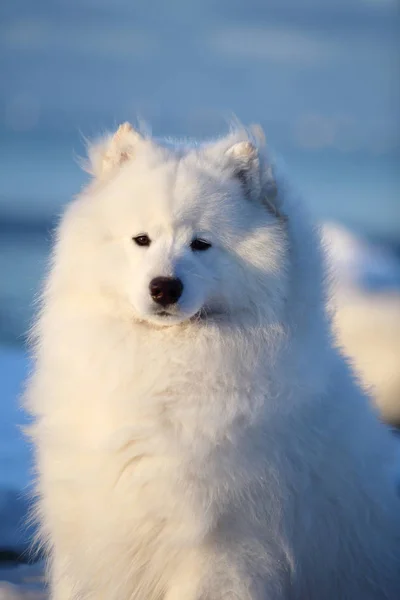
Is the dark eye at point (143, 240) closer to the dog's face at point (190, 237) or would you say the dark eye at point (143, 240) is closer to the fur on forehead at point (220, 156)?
the dog's face at point (190, 237)

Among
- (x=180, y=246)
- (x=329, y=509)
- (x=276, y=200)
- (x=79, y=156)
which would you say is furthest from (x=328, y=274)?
(x=79, y=156)

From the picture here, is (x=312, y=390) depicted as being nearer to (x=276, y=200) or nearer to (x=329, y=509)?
(x=329, y=509)

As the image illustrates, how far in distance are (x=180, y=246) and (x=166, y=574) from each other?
50.8 inches

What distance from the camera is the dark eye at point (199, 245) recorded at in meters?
3.42

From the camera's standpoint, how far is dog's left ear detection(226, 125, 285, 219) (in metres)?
3.58

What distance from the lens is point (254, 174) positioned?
3.58 metres

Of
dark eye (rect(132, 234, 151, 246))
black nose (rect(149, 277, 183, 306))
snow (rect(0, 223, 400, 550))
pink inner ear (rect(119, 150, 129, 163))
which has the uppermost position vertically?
pink inner ear (rect(119, 150, 129, 163))

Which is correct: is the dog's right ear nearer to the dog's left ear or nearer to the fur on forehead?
the fur on forehead

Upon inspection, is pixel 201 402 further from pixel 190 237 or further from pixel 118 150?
pixel 118 150

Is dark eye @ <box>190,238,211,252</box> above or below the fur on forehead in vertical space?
below

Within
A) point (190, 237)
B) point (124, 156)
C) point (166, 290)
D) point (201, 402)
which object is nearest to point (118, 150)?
point (124, 156)

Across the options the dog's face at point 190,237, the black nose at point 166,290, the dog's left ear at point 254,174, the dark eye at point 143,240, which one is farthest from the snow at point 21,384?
the black nose at point 166,290

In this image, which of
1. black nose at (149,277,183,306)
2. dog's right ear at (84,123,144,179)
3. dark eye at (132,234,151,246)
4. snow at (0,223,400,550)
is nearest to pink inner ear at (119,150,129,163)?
dog's right ear at (84,123,144,179)

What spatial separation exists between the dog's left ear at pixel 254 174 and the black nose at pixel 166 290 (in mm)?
598
